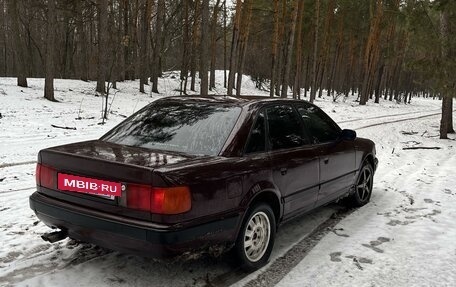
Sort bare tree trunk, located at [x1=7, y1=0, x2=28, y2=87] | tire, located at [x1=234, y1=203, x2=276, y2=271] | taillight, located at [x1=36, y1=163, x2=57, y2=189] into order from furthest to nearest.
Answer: bare tree trunk, located at [x1=7, y1=0, x2=28, y2=87], tire, located at [x1=234, y1=203, x2=276, y2=271], taillight, located at [x1=36, y1=163, x2=57, y2=189]

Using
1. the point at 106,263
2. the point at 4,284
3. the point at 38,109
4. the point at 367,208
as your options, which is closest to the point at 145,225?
the point at 106,263

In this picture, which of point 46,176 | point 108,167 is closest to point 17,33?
point 46,176

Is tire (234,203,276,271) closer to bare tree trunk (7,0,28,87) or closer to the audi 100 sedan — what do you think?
the audi 100 sedan

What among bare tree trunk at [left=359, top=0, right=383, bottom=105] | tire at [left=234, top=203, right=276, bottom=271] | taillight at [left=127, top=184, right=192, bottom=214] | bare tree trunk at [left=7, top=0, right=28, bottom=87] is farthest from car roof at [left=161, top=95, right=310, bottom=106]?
bare tree trunk at [left=359, top=0, right=383, bottom=105]

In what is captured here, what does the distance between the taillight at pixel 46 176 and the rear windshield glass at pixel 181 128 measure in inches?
27.1

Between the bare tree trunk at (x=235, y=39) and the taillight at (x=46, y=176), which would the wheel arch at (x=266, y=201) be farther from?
the bare tree trunk at (x=235, y=39)

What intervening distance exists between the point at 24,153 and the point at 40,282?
605 centimetres

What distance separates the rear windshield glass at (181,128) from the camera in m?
3.63

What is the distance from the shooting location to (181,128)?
384 centimetres

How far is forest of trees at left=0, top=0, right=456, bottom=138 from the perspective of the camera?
14352 mm

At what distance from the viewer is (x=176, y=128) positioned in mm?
3852

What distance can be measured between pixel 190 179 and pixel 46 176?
140cm

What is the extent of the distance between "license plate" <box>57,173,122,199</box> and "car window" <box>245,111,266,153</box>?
122 cm

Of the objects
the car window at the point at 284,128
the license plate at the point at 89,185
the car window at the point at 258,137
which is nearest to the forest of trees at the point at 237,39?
the car window at the point at 284,128
